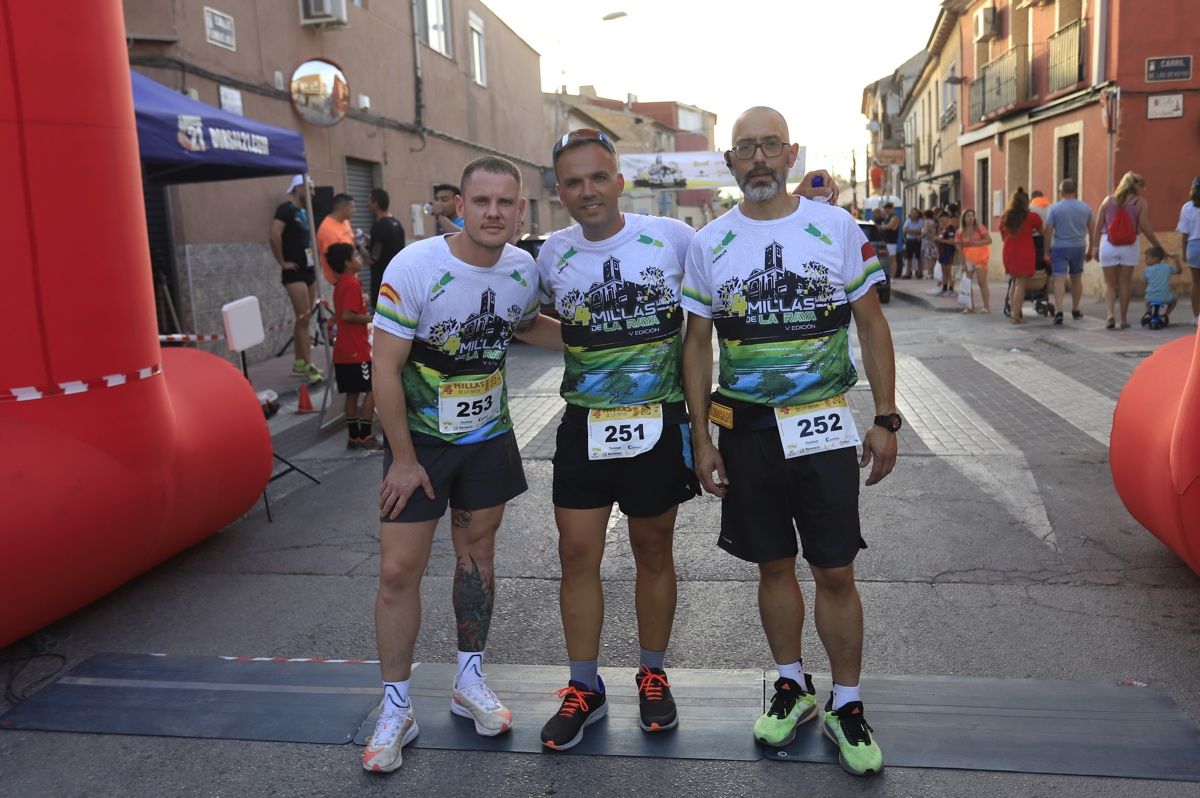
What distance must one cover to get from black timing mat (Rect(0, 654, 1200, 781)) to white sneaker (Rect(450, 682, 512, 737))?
36 millimetres

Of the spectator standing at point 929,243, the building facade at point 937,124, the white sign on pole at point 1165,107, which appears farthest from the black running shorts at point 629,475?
the building facade at point 937,124

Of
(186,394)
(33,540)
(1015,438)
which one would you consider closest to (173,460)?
(186,394)

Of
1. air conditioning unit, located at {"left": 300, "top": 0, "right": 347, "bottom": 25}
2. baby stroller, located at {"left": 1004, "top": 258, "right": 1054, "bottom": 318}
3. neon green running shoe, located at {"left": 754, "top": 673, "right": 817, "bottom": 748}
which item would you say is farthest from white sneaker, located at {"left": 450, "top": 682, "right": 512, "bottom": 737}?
baby stroller, located at {"left": 1004, "top": 258, "right": 1054, "bottom": 318}

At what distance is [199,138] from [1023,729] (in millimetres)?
7219

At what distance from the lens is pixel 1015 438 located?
25.2 ft

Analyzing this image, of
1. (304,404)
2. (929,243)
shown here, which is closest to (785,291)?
(304,404)

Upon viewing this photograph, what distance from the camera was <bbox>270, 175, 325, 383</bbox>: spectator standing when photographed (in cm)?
1138

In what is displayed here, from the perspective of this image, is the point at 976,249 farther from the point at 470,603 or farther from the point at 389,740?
the point at 389,740

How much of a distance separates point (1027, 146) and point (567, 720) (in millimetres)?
25861

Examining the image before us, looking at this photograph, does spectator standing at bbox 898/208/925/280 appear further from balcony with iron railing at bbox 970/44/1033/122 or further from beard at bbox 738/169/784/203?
beard at bbox 738/169/784/203

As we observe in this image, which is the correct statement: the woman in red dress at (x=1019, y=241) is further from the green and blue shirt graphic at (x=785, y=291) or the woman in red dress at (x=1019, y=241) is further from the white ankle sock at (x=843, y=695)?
the white ankle sock at (x=843, y=695)

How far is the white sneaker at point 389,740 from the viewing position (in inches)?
127

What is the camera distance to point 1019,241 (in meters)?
14.1

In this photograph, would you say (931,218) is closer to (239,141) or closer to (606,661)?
(239,141)
